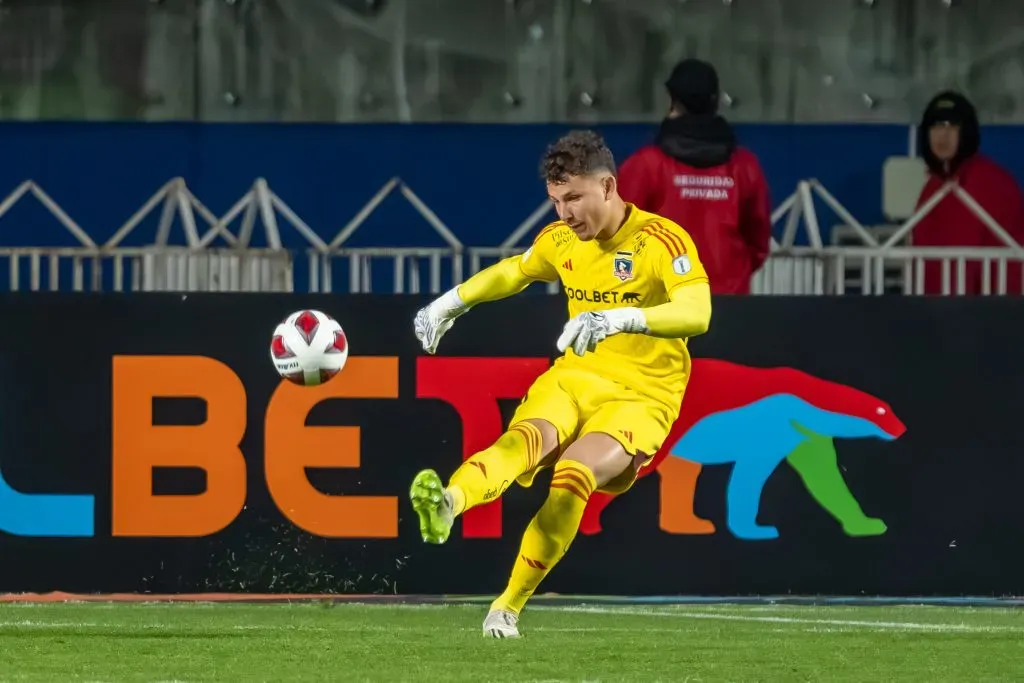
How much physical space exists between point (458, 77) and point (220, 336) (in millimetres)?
4032

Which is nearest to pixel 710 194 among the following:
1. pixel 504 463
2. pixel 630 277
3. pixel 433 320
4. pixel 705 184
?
pixel 705 184

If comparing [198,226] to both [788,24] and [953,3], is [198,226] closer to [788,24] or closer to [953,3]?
[788,24]

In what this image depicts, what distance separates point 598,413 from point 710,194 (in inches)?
97.6

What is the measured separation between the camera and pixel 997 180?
1202 centimetres

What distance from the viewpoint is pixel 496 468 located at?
8.18 metres

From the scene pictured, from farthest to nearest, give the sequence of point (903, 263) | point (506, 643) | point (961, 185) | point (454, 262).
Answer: point (961, 185) → point (903, 263) → point (454, 262) → point (506, 643)

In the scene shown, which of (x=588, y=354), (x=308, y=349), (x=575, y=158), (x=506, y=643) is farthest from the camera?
(x=308, y=349)

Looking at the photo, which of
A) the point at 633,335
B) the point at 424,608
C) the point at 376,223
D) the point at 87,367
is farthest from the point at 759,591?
the point at 376,223

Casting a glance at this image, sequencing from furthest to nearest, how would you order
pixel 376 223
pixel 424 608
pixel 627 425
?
pixel 376 223
pixel 424 608
pixel 627 425

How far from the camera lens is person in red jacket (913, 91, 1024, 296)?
11.9m

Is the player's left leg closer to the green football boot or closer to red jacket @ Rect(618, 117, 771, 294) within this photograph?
the green football boot

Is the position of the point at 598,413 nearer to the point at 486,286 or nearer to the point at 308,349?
the point at 486,286

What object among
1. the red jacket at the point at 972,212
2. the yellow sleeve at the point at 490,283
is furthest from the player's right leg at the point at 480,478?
the red jacket at the point at 972,212

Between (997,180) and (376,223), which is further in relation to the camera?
(376,223)
